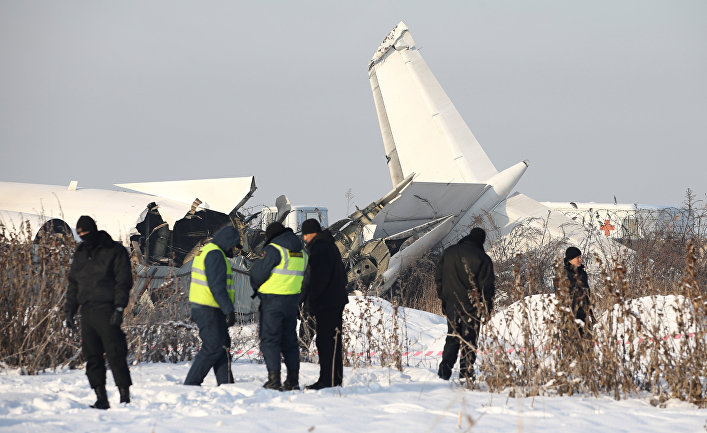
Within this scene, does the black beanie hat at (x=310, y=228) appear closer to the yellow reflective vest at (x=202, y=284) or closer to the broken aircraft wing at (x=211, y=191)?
the yellow reflective vest at (x=202, y=284)

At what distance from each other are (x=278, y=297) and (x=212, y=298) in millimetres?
588

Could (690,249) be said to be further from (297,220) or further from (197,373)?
(297,220)

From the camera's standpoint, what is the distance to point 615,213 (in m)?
32.7

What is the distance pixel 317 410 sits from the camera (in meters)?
5.97

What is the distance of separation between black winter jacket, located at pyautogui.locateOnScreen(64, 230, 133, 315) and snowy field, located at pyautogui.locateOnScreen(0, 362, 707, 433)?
816 mm

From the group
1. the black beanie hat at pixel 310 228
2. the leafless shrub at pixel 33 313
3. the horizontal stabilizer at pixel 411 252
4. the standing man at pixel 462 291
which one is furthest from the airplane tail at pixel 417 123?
the black beanie hat at pixel 310 228

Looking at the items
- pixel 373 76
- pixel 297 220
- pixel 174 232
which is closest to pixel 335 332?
pixel 174 232

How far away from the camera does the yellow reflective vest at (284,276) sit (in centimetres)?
719

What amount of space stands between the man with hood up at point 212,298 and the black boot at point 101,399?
3.47 ft

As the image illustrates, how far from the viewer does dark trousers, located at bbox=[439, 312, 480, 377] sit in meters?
7.75

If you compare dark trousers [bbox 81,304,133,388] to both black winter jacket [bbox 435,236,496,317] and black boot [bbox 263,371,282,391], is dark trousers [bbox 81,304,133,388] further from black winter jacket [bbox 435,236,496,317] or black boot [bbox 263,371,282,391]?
black winter jacket [bbox 435,236,496,317]

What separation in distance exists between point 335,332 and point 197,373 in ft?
4.39

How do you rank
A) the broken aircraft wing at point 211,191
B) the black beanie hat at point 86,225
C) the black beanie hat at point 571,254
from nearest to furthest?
the black beanie hat at point 86,225 → the black beanie hat at point 571,254 → the broken aircraft wing at point 211,191

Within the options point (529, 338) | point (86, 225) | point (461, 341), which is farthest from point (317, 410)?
point (529, 338)
